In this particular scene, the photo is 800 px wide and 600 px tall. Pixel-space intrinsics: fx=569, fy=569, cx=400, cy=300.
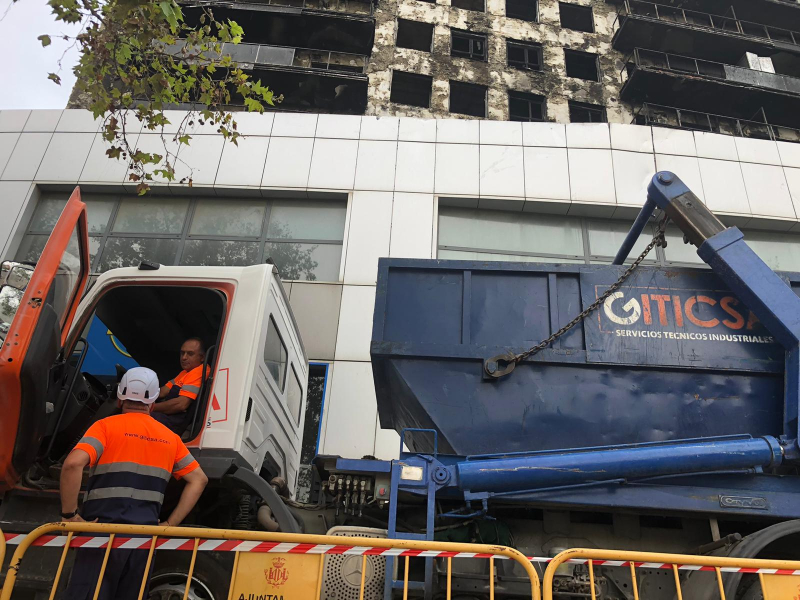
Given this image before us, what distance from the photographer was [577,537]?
12.7 ft

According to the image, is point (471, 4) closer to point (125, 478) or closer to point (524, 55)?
point (524, 55)

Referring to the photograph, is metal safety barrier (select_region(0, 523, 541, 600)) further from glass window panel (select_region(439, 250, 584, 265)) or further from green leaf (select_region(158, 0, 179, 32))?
glass window panel (select_region(439, 250, 584, 265))

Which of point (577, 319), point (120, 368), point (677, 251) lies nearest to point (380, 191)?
point (677, 251)

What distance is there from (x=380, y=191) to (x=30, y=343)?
869cm

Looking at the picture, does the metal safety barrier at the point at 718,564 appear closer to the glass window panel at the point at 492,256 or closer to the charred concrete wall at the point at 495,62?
the glass window panel at the point at 492,256

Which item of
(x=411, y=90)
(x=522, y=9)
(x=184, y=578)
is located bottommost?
(x=184, y=578)

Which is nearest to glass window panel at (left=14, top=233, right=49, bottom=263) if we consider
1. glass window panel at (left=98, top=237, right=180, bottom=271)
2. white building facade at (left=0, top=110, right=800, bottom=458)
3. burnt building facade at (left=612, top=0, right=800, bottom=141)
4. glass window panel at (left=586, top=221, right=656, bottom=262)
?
white building facade at (left=0, top=110, right=800, bottom=458)

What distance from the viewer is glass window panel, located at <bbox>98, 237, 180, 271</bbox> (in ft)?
37.1

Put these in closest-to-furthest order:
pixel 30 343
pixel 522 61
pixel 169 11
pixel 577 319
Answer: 1. pixel 30 343
2. pixel 577 319
3. pixel 169 11
4. pixel 522 61

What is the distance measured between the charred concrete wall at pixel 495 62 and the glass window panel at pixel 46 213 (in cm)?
906

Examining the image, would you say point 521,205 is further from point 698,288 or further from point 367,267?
point 698,288

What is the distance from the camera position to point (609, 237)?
462 inches

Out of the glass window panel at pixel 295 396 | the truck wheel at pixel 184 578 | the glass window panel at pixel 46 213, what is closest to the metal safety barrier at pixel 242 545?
the truck wheel at pixel 184 578

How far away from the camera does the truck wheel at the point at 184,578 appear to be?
3.21 m
